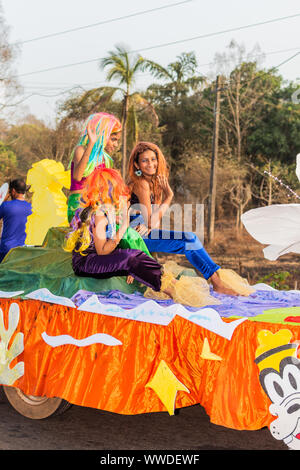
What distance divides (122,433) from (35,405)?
0.63 meters

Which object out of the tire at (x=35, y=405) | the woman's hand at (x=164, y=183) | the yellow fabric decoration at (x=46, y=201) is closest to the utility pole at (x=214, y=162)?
the yellow fabric decoration at (x=46, y=201)

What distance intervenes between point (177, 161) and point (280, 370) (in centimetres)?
2655

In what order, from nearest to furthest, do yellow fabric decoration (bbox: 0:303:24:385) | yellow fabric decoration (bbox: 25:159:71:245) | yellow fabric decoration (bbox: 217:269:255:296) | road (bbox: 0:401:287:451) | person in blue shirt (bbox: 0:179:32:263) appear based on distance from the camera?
road (bbox: 0:401:287:451)
yellow fabric decoration (bbox: 0:303:24:385)
yellow fabric decoration (bbox: 217:269:255:296)
yellow fabric decoration (bbox: 25:159:71:245)
person in blue shirt (bbox: 0:179:32:263)

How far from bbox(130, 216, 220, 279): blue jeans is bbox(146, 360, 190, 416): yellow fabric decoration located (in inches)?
44.5

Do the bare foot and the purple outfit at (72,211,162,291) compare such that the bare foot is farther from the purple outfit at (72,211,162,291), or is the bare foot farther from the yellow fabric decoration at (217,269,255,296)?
the purple outfit at (72,211,162,291)

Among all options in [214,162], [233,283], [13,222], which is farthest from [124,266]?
[214,162]

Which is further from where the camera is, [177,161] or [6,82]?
[177,161]

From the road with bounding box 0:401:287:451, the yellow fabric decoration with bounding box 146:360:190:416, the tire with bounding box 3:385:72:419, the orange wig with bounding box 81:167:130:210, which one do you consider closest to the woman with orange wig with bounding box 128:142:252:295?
the orange wig with bounding box 81:167:130:210

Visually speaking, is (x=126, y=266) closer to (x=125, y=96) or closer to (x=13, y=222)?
(x=13, y=222)

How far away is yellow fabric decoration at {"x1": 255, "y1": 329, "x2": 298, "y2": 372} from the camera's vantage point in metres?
3.08

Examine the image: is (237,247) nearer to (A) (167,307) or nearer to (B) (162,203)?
(B) (162,203)

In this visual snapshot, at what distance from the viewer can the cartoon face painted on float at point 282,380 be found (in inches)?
119

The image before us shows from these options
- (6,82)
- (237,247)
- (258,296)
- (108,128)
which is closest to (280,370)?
(258,296)

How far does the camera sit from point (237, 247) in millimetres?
21484
